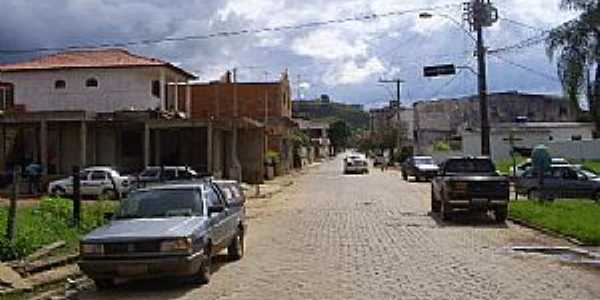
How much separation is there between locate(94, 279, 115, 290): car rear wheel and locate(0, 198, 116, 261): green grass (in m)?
2.75

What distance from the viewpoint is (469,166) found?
28094mm

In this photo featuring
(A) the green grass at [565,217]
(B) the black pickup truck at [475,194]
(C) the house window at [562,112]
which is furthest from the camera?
(C) the house window at [562,112]

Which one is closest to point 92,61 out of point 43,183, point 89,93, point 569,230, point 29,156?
point 89,93

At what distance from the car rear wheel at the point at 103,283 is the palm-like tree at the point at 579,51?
1248 inches

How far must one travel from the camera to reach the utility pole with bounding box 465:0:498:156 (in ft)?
117

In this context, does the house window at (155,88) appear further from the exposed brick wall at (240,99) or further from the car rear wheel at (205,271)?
the car rear wheel at (205,271)

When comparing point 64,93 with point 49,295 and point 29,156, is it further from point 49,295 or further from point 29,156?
point 49,295

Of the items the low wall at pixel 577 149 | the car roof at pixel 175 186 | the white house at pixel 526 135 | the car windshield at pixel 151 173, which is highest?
the white house at pixel 526 135

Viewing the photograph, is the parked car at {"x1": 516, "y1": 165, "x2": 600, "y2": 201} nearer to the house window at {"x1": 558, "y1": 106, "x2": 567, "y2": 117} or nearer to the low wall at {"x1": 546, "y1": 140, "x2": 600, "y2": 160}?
the low wall at {"x1": 546, "y1": 140, "x2": 600, "y2": 160}

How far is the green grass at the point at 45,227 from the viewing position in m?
16.0

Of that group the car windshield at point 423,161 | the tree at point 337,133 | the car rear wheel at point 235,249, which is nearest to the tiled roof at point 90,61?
the car windshield at point 423,161

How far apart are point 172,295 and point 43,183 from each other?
32.4m

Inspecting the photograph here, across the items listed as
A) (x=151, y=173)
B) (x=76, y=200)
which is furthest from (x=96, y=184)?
(x=76, y=200)

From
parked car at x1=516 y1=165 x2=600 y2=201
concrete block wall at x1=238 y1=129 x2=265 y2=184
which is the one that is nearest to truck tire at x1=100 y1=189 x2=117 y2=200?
parked car at x1=516 y1=165 x2=600 y2=201
